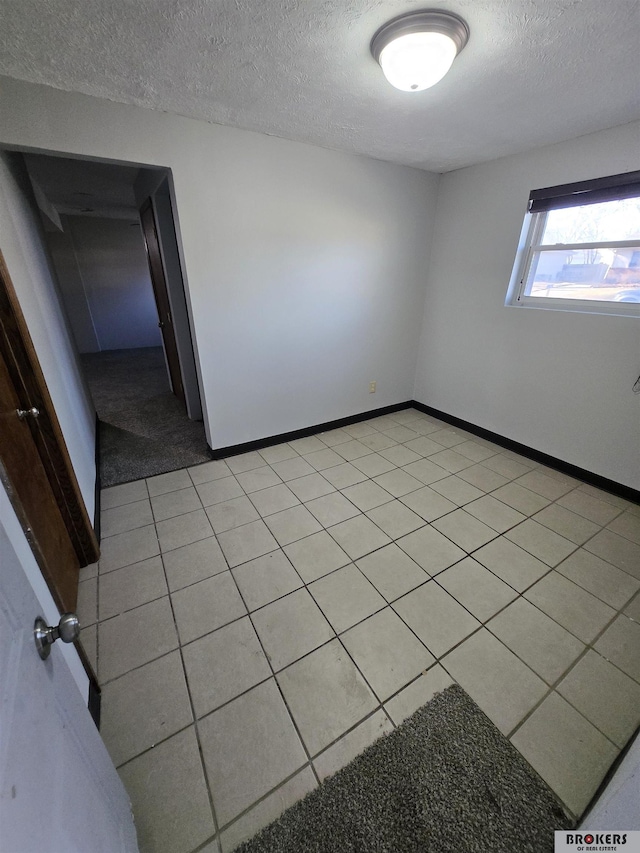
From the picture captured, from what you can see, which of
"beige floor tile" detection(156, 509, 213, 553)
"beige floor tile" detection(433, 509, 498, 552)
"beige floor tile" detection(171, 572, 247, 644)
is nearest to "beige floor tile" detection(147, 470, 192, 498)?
"beige floor tile" detection(156, 509, 213, 553)

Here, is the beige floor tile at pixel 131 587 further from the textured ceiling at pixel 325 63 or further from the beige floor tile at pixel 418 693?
the textured ceiling at pixel 325 63

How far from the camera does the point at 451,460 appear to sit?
9.89 feet

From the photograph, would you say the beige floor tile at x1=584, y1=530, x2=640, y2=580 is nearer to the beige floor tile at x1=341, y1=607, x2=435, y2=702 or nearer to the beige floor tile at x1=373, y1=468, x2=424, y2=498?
the beige floor tile at x1=373, y1=468, x2=424, y2=498

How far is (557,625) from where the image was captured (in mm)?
1610

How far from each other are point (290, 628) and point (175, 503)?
130 cm

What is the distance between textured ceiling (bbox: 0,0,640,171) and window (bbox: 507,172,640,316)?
0.40m

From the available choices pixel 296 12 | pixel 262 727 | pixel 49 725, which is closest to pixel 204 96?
pixel 296 12

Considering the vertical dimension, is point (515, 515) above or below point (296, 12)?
below

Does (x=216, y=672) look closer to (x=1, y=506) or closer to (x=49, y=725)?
(x=49, y=725)

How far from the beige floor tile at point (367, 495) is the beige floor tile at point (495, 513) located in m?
0.60

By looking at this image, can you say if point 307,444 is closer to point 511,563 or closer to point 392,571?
point 392,571

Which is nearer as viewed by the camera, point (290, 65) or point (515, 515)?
point (290, 65)

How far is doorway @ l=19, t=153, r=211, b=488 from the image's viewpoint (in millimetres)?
Result: 3021

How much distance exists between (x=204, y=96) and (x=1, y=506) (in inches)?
87.7
